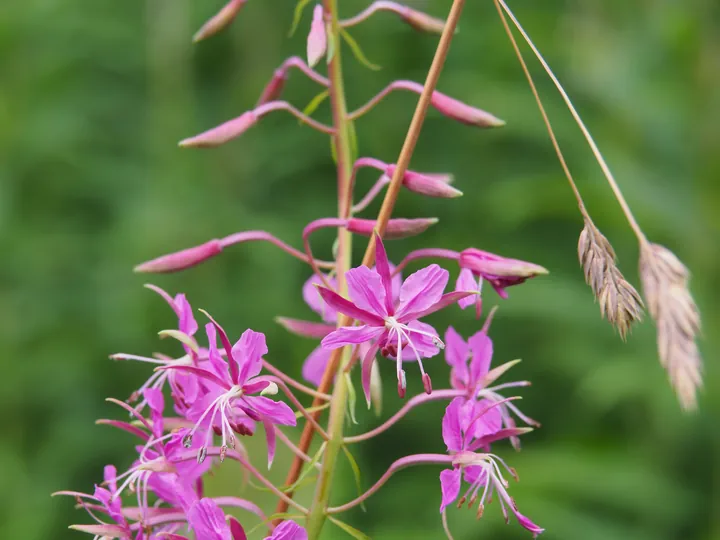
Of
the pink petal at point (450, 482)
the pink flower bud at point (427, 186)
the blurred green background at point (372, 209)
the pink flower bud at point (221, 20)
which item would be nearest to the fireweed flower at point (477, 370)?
the pink petal at point (450, 482)

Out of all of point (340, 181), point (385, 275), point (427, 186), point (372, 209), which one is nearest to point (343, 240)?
point (340, 181)

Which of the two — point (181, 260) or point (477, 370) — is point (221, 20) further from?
point (477, 370)

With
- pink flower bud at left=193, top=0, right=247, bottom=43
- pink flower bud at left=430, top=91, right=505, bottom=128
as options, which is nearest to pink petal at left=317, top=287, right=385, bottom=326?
pink flower bud at left=430, top=91, right=505, bottom=128

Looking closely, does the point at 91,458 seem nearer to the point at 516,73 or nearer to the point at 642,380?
the point at 642,380

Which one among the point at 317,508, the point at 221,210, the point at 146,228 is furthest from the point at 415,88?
the point at 221,210

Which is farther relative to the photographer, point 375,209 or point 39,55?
point 375,209

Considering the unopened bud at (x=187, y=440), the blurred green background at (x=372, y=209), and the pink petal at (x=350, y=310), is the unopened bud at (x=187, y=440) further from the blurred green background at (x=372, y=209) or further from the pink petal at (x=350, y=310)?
the blurred green background at (x=372, y=209)
